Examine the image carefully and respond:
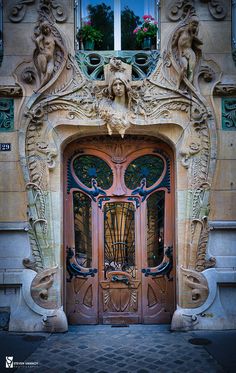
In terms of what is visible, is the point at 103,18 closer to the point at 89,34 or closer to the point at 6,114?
the point at 89,34

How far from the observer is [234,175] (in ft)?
19.7

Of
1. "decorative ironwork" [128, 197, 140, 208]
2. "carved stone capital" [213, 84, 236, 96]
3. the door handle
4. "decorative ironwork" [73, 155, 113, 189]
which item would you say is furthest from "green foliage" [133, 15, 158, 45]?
the door handle

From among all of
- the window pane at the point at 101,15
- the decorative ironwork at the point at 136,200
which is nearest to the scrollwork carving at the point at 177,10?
the window pane at the point at 101,15

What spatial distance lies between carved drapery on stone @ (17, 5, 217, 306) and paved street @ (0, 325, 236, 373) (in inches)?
34.1

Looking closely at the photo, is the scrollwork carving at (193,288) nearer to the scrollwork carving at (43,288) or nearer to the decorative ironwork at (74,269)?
the decorative ironwork at (74,269)

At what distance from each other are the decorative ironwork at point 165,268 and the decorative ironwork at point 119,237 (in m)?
0.28

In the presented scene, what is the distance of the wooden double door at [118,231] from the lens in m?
6.38

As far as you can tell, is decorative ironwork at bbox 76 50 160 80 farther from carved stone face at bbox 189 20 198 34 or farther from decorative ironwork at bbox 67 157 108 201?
decorative ironwork at bbox 67 157 108 201

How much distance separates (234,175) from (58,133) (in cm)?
303

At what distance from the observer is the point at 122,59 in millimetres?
6195

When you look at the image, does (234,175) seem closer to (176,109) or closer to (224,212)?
(224,212)

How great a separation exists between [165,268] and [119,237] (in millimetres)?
973

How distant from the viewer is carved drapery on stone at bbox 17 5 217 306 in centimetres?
593

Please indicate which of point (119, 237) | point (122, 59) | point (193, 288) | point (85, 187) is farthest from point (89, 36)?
point (193, 288)
